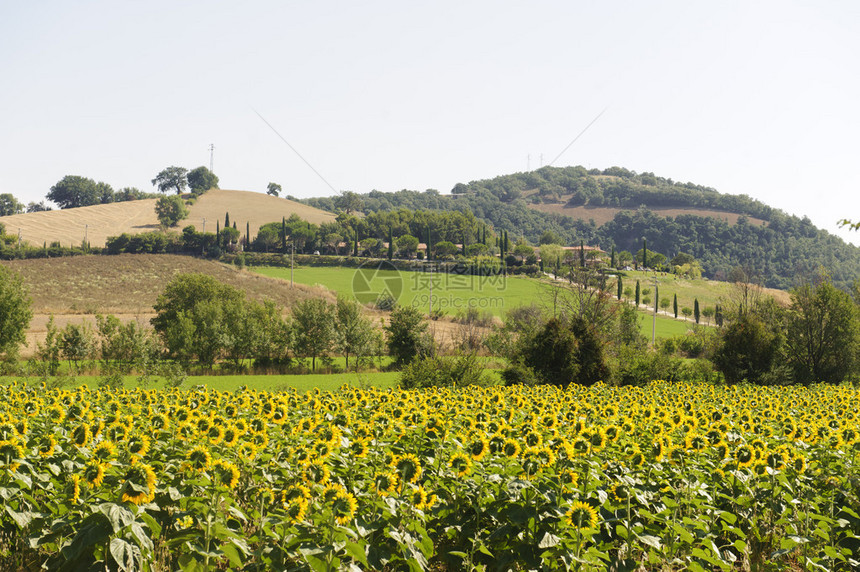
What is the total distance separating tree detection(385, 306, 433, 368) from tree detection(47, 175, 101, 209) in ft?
585

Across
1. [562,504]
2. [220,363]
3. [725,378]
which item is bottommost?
[220,363]

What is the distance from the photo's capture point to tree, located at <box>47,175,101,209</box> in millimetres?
190750

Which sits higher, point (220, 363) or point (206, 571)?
point (206, 571)

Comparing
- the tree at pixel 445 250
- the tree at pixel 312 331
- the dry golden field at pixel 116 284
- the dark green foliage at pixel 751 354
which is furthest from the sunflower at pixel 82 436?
the tree at pixel 445 250

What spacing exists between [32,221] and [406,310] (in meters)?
124

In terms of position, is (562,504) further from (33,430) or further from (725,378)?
(725,378)

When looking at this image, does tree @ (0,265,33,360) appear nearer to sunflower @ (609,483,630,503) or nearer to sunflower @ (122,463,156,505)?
sunflower @ (122,463,156,505)

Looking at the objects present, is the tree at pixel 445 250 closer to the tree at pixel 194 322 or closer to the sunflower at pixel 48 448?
the tree at pixel 194 322

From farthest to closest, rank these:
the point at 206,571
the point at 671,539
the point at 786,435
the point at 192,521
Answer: the point at 786,435, the point at 671,539, the point at 192,521, the point at 206,571

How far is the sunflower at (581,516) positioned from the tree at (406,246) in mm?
127642

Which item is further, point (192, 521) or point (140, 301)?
point (140, 301)

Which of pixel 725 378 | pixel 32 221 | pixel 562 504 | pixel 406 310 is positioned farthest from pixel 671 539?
pixel 32 221

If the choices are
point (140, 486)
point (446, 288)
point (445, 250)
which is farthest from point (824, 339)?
point (445, 250)

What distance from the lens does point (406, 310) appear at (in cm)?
4953
